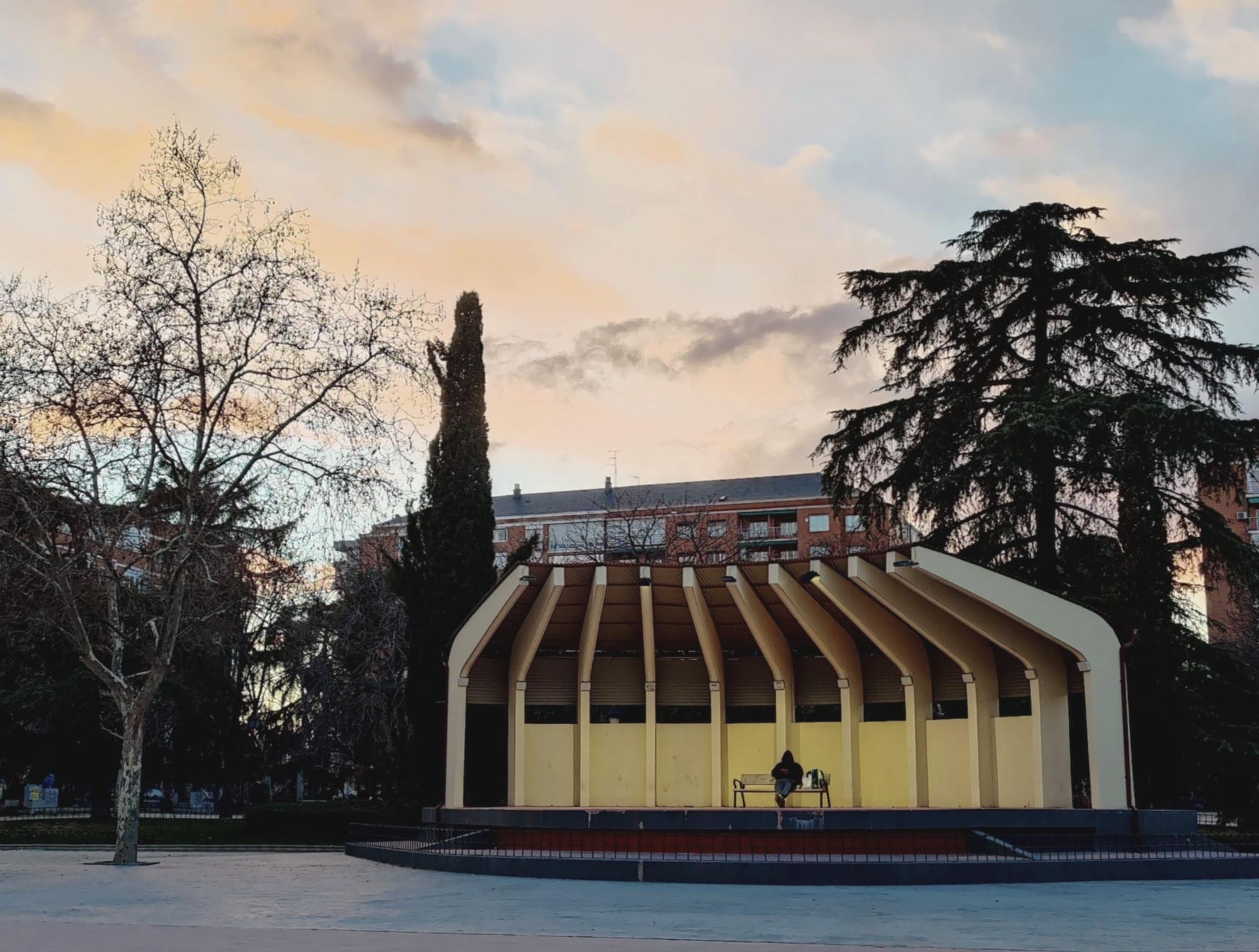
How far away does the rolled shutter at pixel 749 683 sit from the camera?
27.9 metres

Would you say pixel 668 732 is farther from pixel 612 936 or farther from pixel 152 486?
pixel 612 936

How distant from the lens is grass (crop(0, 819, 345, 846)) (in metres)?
30.3

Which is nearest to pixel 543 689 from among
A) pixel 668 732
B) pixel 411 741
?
pixel 668 732

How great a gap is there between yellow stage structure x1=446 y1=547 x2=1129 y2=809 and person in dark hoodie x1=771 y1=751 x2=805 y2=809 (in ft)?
5.46

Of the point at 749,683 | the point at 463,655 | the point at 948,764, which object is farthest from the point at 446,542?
the point at 948,764

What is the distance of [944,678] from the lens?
2630 centimetres

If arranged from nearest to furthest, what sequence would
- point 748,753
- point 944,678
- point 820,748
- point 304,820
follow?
point 944,678
point 820,748
point 748,753
point 304,820

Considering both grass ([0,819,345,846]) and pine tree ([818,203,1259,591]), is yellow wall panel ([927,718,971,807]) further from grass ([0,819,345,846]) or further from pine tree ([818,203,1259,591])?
grass ([0,819,345,846])

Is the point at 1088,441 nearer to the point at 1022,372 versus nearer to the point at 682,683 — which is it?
the point at 1022,372

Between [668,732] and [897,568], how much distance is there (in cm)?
750

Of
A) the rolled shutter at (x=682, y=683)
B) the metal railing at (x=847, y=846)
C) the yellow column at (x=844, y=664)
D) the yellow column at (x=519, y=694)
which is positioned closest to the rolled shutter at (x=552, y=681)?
the yellow column at (x=519, y=694)

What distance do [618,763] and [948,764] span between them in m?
7.01

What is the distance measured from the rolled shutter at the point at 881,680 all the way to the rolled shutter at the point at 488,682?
763 centimetres

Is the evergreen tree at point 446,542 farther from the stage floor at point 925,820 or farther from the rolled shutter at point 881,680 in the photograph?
the stage floor at point 925,820
